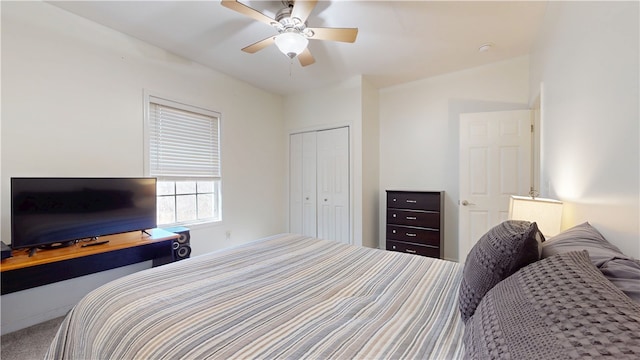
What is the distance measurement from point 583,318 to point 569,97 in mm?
1662

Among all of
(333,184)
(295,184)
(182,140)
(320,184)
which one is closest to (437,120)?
(333,184)

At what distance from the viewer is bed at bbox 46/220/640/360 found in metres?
0.48

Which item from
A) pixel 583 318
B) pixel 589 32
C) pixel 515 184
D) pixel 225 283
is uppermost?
pixel 589 32

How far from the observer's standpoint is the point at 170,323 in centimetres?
86

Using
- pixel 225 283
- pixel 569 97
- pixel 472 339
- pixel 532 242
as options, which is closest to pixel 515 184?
pixel 569 97

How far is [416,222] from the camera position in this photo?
3.25 meters

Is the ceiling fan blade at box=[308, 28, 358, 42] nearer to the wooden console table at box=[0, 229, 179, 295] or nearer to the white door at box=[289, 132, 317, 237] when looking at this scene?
the white door at box=[289, 132, 317, 237]

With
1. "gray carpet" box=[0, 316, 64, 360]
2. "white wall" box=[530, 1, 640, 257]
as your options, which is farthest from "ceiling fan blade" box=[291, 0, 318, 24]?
"gray carpet" box=[0, 316, 64, 360]

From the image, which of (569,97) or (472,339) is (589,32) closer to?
(569,97)

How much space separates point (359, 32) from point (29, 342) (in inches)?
145

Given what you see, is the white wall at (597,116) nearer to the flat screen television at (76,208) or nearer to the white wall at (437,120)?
the white wall at (437,120)

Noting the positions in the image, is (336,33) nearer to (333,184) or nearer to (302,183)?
(333,184)

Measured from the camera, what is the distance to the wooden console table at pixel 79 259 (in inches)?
64.9

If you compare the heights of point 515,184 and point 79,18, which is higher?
point 79,18
